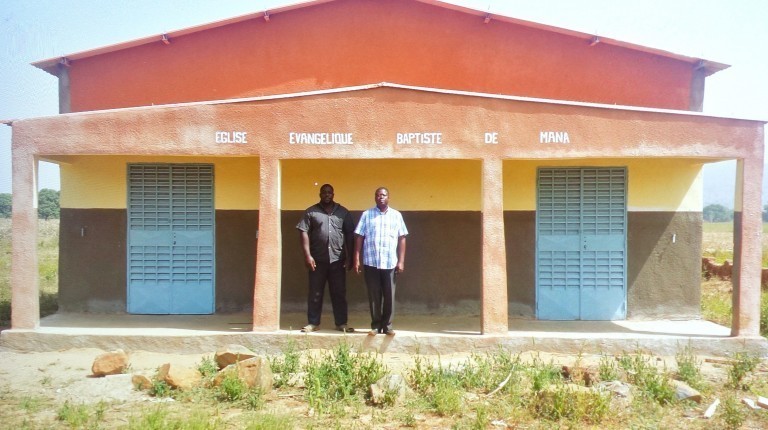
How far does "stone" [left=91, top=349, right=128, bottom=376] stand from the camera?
245 inches

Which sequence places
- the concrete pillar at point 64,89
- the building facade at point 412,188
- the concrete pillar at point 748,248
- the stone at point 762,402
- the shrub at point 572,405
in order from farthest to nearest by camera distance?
the concrete pillar at point 64,89, the building facade at point 412,188, the concrete pillar at point 748,248, the stone at point 762,402, the shrub at point 572,405

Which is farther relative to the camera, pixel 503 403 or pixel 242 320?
pixel 242 320

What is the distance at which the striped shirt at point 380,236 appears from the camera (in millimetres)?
7141

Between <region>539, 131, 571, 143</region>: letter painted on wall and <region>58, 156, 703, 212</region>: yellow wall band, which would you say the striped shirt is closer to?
<region>58, 156, 703, 212</region>: yellow wall band

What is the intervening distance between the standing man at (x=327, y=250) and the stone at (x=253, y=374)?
4.77 feet

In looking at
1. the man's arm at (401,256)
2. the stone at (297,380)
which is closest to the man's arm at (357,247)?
the man's arm at (401,256)

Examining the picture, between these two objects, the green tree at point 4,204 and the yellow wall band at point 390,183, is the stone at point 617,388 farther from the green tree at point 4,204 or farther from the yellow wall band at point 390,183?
the green tree at point 4,204

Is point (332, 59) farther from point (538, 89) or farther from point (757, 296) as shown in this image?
point (757, 296)

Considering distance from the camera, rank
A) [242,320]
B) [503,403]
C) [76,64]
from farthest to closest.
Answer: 1. [76,64]
2. [242,320]
3. [503,403]

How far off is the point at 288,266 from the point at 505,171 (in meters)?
3.29

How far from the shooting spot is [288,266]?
8.75 m

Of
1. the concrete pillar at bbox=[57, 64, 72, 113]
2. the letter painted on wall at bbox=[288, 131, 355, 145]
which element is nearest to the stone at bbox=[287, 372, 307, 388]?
the letter painted on wall at bbox=[288, 131, 355, 145]

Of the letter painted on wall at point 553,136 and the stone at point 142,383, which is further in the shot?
the letter painted on wall at point 553,136

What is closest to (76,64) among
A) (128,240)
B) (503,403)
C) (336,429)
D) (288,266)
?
(128,240)
